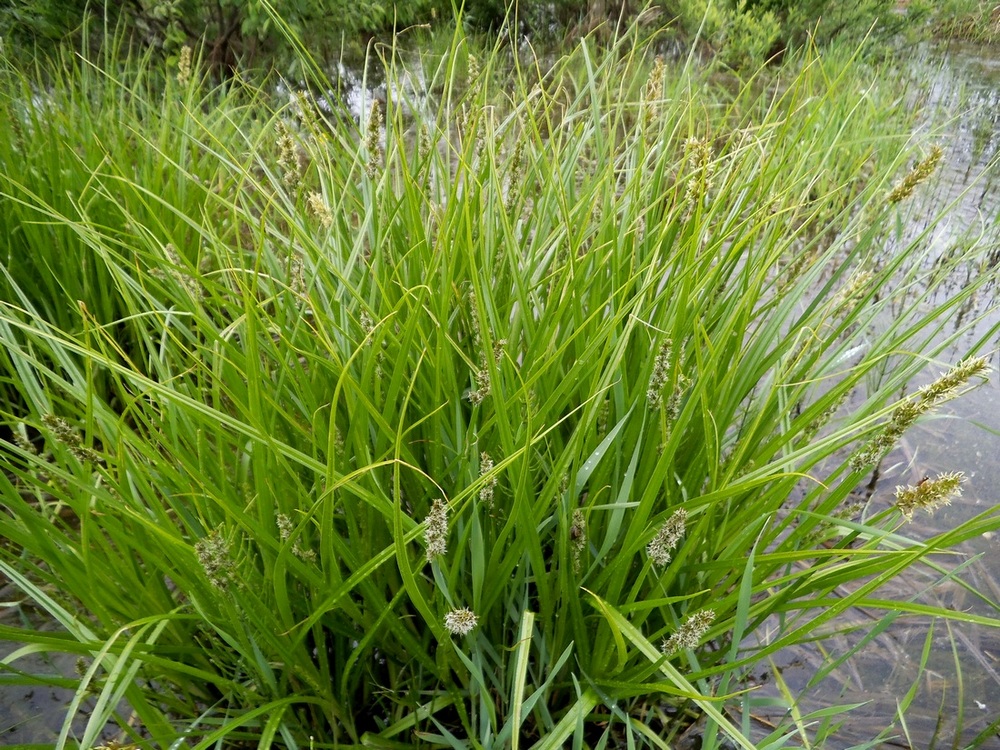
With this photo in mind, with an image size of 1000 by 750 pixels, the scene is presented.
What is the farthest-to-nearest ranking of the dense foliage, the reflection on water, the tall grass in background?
the dense foliage < the reflection on water < the tall grass in background

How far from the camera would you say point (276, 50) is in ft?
18.7

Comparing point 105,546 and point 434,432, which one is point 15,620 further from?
point 434,432

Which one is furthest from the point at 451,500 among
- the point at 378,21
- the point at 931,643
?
the point at 378,21

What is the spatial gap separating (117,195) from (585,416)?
2.15 metres

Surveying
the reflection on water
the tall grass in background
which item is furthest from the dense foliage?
the reflection on water

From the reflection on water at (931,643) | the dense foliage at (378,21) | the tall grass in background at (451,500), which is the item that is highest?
the dense foliage at (378,21)

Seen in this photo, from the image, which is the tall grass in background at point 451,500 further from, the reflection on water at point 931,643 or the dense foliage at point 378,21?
the dense foliage at point 378,21

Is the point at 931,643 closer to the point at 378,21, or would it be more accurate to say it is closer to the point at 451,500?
the point at 451,500

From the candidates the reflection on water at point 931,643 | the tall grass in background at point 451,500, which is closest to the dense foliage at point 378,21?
the tall grass in background at point 451,500

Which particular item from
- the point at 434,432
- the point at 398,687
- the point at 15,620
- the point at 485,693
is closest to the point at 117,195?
the point at 15,620

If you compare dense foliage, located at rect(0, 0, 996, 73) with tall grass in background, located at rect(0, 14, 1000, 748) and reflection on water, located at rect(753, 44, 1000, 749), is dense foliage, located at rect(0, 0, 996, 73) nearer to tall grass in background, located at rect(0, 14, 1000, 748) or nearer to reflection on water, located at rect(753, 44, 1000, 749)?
tall grass in background, located at rect(0, 14, 1000, 748)

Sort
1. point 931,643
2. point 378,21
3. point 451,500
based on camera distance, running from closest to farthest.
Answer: point 451,500 → point 931,643 → point 378,21

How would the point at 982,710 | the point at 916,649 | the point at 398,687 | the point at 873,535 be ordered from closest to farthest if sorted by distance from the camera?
the point at 873,535 < the point at 398,687 < the point at 982,710 < the point at 916,649

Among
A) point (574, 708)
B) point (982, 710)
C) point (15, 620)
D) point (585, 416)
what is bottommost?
point (982, 710)
